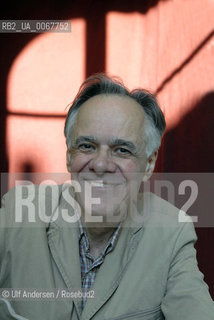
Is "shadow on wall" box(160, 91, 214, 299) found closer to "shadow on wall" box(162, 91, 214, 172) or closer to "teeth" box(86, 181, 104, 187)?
"shadow on wall" box(162, 91, 214, 172)

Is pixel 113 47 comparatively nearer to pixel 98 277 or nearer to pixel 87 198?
pixel 87 198

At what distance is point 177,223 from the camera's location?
1257 millimetres

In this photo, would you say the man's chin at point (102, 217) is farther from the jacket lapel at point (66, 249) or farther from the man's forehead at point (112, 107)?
the man's forehead at point (112, 107)

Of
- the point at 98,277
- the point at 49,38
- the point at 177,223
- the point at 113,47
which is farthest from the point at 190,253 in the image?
the point at 49,38

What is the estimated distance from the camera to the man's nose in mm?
1157

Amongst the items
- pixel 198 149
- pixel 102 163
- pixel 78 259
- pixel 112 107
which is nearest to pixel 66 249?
pixel 78 259

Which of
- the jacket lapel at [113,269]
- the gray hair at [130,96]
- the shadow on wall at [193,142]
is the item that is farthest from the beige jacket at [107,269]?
the shadow on wall at [193,142]

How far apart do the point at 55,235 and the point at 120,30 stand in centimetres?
137

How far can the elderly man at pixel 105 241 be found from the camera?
3.69 ft

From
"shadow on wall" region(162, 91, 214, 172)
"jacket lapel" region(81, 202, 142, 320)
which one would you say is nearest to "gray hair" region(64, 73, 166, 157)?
"jacket lapel" region(81, 202, 142, 320)

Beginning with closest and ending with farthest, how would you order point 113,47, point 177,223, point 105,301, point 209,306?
1. point 209,306
2. point 105,301
3. point 177,223
4. point 113,47

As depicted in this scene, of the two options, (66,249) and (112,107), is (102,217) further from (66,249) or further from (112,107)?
(112,107)

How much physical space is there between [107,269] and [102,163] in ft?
1.01

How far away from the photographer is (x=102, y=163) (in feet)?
3.79
